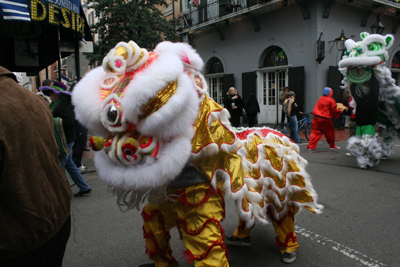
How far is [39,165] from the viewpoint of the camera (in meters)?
1.38

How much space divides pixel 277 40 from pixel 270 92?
7.49 ft

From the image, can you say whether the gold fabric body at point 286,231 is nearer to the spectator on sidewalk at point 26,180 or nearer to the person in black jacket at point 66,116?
the spectator on sidewalk at point 26,180

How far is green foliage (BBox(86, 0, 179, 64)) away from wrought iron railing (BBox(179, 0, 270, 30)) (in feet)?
5.58

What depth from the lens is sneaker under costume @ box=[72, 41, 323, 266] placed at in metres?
1.66

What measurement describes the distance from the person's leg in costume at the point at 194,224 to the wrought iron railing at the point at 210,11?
12.5 m

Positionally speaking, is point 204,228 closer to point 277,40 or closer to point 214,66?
point 277,40

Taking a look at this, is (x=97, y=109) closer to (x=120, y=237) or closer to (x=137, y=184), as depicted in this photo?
(x=137, y=184)

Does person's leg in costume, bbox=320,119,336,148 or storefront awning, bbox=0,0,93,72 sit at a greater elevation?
storefront awning, bbox=0,0,93,72

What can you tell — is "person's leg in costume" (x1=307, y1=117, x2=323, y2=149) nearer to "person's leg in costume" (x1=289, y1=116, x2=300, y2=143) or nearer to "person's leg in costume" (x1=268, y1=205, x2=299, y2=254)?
"person's leg in costume" (x1=289, y1=116, x2=300, y2=143)

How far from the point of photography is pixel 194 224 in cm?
186

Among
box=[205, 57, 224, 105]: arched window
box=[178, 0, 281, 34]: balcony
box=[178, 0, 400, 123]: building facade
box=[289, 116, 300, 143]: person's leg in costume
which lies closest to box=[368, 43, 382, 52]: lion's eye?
box=[289, 116, 300, 143]: person's leg in costume

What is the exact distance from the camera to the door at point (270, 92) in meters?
13.4

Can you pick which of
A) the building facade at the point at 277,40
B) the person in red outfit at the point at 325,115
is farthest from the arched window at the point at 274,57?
the person in red outfit at the point at 325,115

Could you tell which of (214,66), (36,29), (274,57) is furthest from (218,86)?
(36,29)
